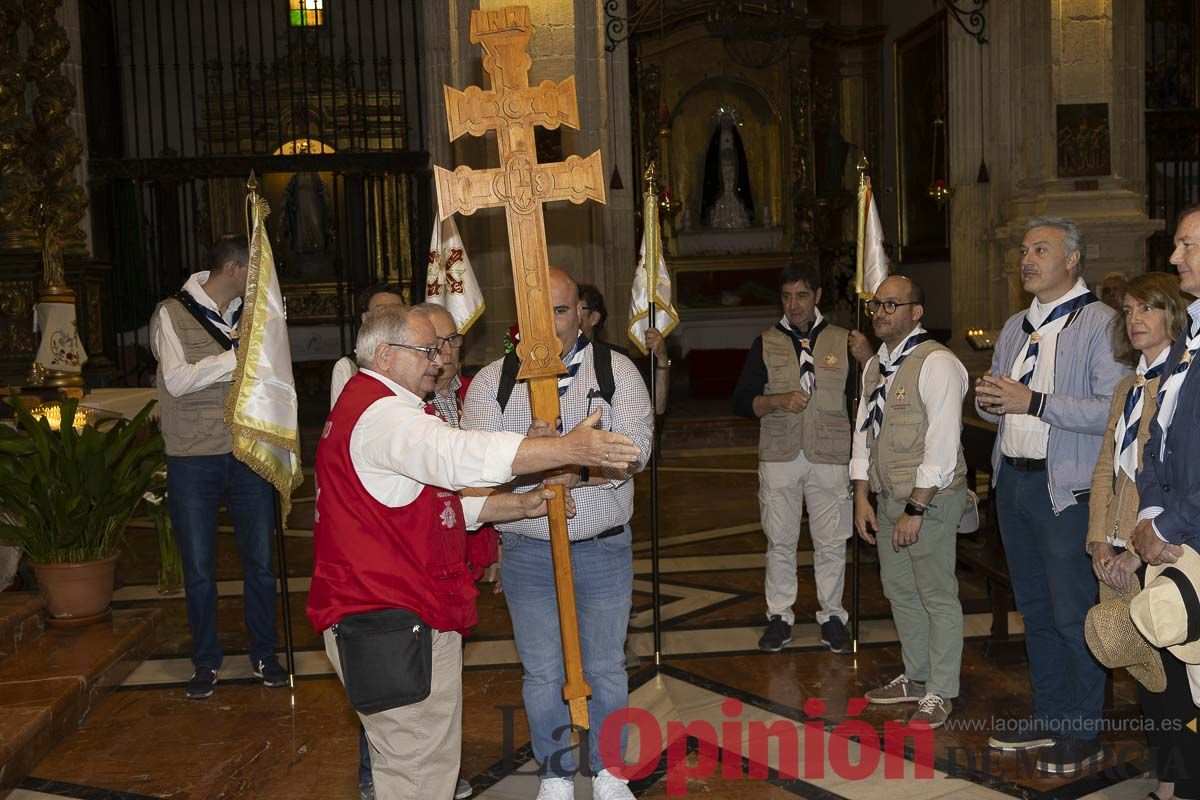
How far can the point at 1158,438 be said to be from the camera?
10.8ft

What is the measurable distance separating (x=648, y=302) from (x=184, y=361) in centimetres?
214

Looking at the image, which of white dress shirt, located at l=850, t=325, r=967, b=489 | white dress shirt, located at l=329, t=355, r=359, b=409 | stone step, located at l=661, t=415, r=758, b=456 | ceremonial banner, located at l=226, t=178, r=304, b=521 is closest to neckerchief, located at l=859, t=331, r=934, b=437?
white dress shirt, located at l=850, t=325, r=967, b=489

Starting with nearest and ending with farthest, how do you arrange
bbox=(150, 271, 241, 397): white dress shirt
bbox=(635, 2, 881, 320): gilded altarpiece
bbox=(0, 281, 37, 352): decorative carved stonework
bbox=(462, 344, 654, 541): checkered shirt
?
bbox=(462, 344, 654, 541): checkered shirt < bbox=(150, 271, 241, 397): white dress shirt < bbox=(0, 281, 37, 352): decorative carved stonework < bbox=(635, 2, 881, 320): gilded altarpiece

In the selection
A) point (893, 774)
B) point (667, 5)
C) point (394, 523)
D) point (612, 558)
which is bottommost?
point (893, 774)

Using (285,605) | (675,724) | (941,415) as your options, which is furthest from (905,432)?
(285,605)

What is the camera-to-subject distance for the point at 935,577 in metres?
4.52

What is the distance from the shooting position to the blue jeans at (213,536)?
510cm

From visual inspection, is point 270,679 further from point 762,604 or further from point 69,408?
point 762,604

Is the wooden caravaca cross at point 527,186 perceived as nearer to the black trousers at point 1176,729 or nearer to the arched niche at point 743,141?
the black trousers at point 1176,729

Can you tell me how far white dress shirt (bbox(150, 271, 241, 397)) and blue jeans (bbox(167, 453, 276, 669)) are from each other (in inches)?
13.0

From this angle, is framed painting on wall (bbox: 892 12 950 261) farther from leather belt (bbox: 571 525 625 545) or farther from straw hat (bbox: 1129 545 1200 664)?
straw hat (bbox: 1129 545 1200 664)

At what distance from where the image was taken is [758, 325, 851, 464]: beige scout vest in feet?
17.7

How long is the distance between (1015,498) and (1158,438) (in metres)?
0.93

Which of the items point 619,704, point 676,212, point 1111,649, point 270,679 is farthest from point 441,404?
point 676,212
